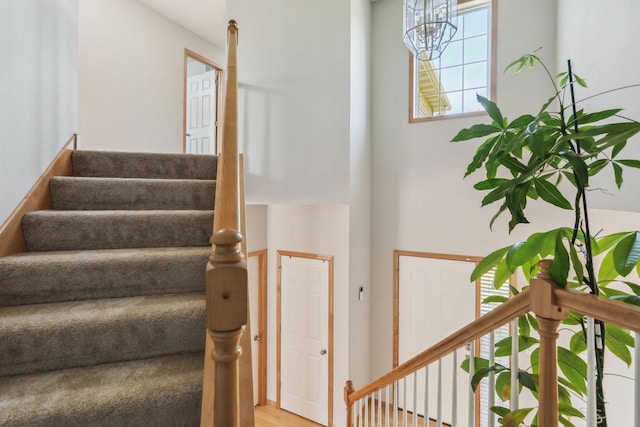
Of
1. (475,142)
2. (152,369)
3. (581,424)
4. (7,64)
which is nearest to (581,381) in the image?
(581,424)

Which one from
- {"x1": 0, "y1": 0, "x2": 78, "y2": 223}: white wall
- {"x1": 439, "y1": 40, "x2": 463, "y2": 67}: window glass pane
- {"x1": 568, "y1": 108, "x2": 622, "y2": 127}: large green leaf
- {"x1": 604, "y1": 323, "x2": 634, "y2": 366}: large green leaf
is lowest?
{"x1": 604, "y1": 323, "x2": 634, "y2": 366}: large green leaf

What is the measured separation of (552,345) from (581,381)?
20cm

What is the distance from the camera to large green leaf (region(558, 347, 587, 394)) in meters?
0.93

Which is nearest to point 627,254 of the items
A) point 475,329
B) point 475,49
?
point 475,329

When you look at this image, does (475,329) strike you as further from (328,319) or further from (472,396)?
(328,319)

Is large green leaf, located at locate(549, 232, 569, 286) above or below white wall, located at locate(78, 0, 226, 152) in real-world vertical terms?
below

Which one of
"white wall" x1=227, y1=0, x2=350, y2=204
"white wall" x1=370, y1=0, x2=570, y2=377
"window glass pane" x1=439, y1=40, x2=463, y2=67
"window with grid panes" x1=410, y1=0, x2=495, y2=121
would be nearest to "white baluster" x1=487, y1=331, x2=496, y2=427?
"white wall" x1=227, y1=0, x2=350, y2=204

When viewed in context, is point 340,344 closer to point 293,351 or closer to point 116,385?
point 293,351

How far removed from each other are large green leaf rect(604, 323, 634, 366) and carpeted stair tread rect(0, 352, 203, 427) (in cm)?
126

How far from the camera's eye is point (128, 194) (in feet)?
6.29

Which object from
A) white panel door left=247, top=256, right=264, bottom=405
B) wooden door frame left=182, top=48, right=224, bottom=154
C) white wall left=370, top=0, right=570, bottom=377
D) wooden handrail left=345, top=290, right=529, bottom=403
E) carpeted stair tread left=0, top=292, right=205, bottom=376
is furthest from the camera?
wooden door frame left=182, top=48, right=224, bottom=154

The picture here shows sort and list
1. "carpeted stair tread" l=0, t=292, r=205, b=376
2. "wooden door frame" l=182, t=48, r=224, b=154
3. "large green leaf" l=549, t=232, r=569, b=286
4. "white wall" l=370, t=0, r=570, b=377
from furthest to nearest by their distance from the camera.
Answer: "wooden door frame" l=182, t=48, r=224, b=154
"white wall" l=370, t=0, r=570, b=377
"carpeted stair tread" l=0, t=292, r=205, b=376
"large green leaf" l=549, t=232, r=569, b=286

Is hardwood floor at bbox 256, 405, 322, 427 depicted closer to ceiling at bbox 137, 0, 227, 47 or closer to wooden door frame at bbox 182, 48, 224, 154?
wooden door frame at bbox 182, 48, 224, 154

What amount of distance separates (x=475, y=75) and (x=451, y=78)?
246 millimetres
